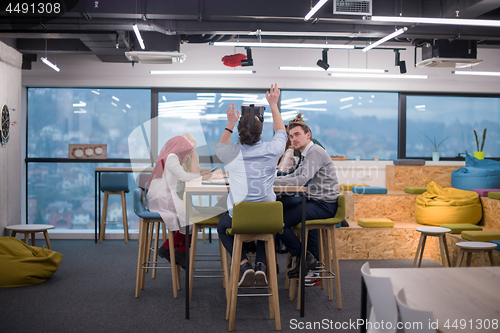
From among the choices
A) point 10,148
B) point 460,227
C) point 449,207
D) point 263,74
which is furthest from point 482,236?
point 10,148

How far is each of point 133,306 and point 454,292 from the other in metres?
2.51

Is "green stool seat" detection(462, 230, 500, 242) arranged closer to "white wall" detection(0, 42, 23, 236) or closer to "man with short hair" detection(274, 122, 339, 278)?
"man with short hair" detection(274, 122, 339, 278)

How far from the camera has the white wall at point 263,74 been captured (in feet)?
19.9

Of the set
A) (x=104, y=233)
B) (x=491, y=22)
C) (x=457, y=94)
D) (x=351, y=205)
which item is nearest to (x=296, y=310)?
(x=351, y=205)

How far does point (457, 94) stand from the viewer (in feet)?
21.6

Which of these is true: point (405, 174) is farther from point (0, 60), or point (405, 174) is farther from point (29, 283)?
point (0, 60)

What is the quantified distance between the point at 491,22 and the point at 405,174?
8.06 feet

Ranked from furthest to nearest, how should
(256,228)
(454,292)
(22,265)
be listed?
(22,265), (256,228), (454,292)

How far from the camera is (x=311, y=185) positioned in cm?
315

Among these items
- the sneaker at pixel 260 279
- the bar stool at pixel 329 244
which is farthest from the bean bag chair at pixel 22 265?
the bar stool at pixel 329 244

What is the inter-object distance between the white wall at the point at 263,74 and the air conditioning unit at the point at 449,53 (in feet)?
2.38

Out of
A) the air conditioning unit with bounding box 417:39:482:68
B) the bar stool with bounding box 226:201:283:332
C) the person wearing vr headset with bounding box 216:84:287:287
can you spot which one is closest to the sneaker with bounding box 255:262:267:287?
the person wearing vr headset with bounding box 216:84:287:287

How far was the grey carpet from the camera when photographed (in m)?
2.67

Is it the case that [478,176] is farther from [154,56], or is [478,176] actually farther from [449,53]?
[154,56]
